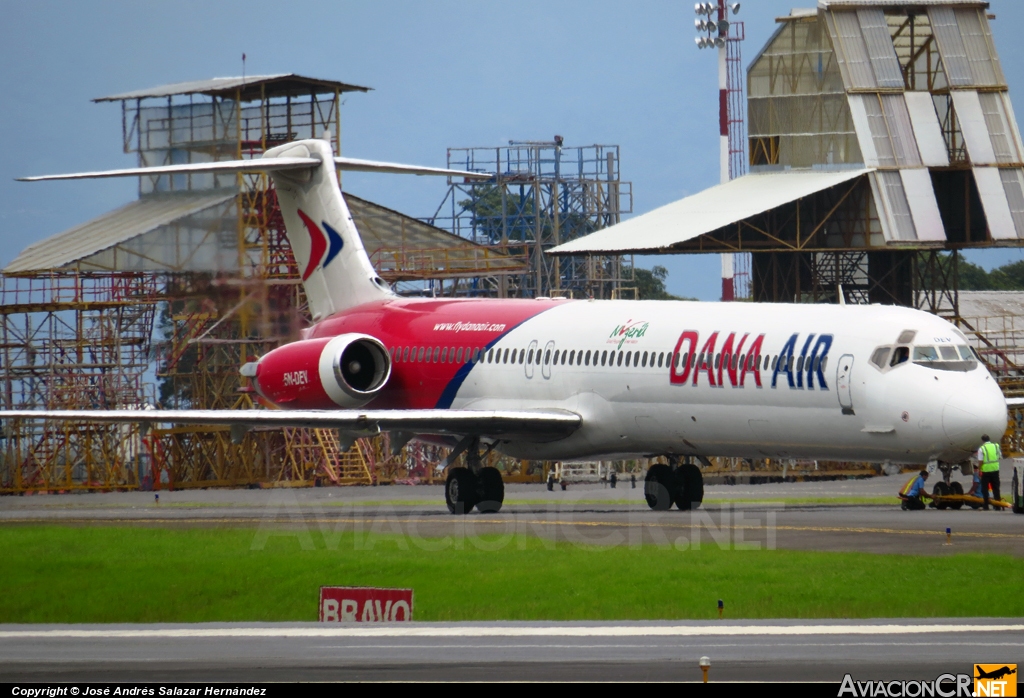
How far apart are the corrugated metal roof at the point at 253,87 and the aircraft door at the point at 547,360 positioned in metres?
22.1

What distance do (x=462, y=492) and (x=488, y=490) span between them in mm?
484

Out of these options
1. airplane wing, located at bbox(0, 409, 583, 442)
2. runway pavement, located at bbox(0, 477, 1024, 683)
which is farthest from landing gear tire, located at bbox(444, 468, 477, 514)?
runway pavement, located at bbox(0, 477, 1024, 683)

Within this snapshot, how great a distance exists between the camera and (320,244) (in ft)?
126

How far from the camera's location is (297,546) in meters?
23.1

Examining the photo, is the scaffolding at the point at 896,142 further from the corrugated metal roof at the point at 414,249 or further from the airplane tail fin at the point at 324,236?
the airplane tail fin at the point at 324,236

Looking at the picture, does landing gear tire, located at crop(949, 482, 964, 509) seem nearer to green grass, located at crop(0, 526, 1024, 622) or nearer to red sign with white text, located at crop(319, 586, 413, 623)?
green grass, located at crop(0, 526, 1024, 622)

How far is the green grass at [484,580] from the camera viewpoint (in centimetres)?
1725

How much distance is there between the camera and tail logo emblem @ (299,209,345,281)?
3809cm

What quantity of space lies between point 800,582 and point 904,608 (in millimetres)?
1549

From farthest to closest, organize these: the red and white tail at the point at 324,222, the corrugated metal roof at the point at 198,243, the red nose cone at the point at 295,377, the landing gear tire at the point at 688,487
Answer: the corrugated metal roof at the point at 198,243
the red and white tail at the point at 324,222
the red nose cone at the point at 295,377
the landing gear tire at the point at 688,487

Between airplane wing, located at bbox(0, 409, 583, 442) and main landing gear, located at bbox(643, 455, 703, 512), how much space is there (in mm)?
1812

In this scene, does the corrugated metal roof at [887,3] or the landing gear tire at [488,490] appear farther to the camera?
the corrugated metal roof at [887,3]

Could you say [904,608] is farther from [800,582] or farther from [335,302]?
[335,302]

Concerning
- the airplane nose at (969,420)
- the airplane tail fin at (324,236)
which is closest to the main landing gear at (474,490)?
the airplane tail fin at (324,236)
